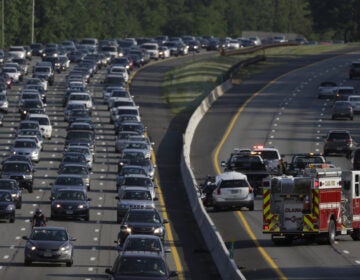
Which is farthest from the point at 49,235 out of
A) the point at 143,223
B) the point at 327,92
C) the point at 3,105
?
the point at 327,92

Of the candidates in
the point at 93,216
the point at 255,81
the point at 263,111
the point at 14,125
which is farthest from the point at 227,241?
the point at 255,81

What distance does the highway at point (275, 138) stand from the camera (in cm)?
4647

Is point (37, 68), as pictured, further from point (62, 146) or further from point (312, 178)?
point (312, 178)

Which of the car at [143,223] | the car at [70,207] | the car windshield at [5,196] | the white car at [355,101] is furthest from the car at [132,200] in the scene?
the white car at [355,101]

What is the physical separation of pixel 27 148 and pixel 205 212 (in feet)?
87.7

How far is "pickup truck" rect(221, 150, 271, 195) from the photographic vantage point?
6956cm

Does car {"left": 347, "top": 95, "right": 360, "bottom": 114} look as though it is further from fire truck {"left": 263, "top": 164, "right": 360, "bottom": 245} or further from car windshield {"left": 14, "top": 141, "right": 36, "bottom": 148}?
fire truck {"left": 263, "top": 164, "right": 360, "bottom": 245}

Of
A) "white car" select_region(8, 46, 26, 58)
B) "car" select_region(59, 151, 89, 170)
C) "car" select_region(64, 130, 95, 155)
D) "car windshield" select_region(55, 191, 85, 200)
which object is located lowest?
"white car" select_region(8, 46, 26, 58)

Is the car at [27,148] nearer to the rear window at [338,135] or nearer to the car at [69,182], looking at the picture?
the car at [69,182]

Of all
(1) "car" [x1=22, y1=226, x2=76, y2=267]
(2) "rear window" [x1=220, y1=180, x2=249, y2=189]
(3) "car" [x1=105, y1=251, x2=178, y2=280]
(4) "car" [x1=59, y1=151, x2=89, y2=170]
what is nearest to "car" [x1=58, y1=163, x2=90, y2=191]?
(4) "car" [x1=59, y1=151, x2=89, y2=170]

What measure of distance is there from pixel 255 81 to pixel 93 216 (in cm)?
7075

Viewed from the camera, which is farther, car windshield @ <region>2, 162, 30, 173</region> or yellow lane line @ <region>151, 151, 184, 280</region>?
car windshield @ <region>2, 162, 30, 173</region>

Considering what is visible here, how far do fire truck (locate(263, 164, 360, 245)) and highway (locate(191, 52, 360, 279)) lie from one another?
0.57m

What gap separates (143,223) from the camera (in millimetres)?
52656
